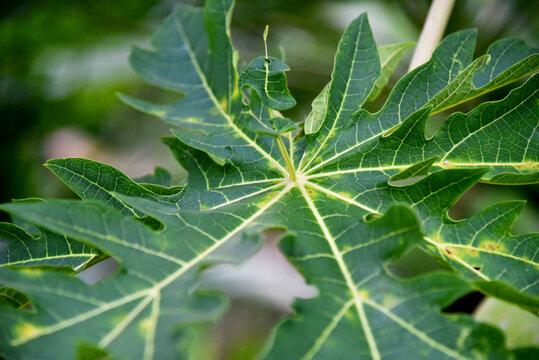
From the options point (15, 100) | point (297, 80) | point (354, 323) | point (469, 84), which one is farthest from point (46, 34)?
point (354, 323)

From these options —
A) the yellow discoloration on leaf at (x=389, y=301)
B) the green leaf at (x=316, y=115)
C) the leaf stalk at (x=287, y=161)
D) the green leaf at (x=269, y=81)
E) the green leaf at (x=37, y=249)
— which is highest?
the green leaf at (x=316, y=115)

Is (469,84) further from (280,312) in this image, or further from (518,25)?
(280,312)

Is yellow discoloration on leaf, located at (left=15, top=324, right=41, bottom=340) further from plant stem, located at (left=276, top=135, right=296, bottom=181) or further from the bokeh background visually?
the bokeh background

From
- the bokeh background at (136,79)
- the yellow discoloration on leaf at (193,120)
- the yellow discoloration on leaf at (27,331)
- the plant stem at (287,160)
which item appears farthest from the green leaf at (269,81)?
the bokeh background at (136,79)

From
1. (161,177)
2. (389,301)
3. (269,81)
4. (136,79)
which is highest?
(136,79)

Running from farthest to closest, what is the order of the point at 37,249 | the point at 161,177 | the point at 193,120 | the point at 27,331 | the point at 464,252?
the point at 161,177 → the point at 193,120 → the point at 37,249 → the point at 464,252 → the point at 27,331

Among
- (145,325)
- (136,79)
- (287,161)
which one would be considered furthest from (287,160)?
(136,79)

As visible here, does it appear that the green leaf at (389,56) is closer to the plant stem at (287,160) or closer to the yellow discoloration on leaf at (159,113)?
the plant stem at (287,160)

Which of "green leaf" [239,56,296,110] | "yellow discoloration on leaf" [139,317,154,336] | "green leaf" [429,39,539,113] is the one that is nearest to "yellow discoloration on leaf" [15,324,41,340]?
"yellow discoloration on leaf" [139,317,154,336]

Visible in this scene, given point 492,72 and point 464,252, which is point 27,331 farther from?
point 492,72
